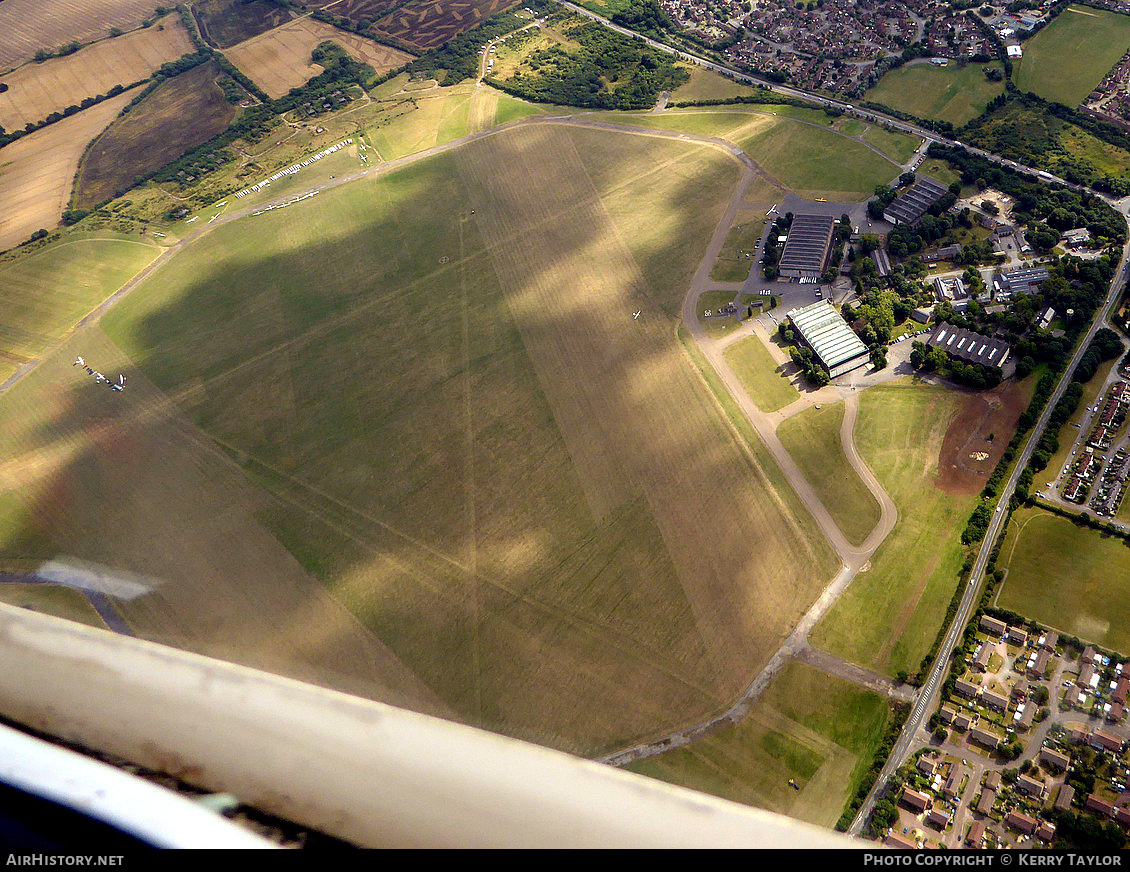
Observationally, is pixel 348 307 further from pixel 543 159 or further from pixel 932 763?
pixel 932 763

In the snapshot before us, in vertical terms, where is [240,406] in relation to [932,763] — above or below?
above

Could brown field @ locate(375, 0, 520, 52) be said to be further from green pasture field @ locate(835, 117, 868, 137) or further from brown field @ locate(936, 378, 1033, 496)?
brown field @ locate(936, 378, 1033, 496)

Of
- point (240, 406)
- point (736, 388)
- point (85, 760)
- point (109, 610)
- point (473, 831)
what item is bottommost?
point (736, 388)

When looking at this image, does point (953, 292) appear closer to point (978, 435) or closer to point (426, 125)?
point (978, 435)

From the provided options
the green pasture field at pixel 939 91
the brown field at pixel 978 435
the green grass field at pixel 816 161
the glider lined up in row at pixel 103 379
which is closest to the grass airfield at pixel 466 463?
the green grass field at pixel 816 161

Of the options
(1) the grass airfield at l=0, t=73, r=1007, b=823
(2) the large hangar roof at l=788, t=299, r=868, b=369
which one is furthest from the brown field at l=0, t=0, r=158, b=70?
(2) the large hangar roof at l=788, t=299, r=868, b=369

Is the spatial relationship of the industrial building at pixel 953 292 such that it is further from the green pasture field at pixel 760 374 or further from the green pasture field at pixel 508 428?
the green pasture field at pixel 508 428

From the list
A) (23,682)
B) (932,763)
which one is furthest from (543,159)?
(23,682)
